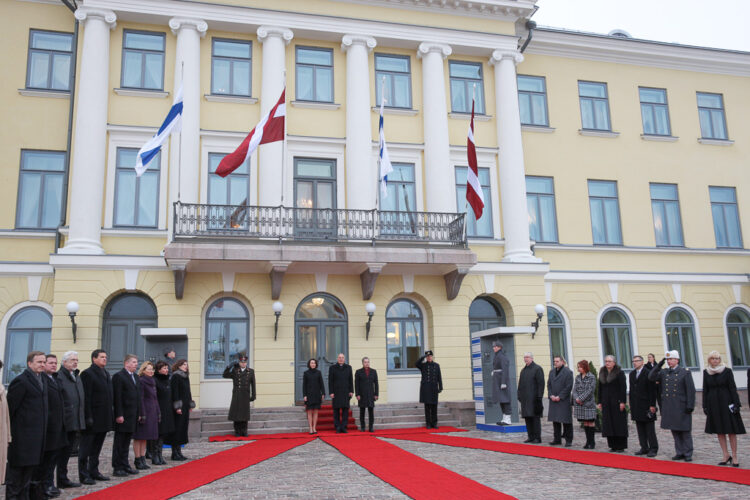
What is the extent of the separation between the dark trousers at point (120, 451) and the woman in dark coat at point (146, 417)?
197 mm

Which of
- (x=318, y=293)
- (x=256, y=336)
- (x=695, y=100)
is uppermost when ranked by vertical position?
(x=695, y=100)

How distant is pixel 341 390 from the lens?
15.5 meters

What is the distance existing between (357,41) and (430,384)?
9951 millimetres

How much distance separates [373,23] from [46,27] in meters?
8.94

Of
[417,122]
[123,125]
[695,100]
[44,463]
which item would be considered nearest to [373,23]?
[417,122]

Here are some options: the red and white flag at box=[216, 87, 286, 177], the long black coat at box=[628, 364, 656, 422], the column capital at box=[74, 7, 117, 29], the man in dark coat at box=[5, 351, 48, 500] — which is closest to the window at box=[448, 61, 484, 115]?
the red and white flag at box=[216, 87, 286, 177]

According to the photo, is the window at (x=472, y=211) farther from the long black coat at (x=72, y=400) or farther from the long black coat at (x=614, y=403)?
the long black coat at (x=72, y=400)

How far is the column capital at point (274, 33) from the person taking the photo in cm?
1905

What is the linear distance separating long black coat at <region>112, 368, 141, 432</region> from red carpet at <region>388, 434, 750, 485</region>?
230 inches

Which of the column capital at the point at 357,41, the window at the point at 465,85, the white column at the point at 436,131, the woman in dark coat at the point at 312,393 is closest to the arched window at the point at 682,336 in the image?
the white column at the point at 436,131

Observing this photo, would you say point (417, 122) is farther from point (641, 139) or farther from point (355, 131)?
point (641, 139)

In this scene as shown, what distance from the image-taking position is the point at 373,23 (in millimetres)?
19922

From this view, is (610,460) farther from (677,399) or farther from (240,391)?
(240,391)

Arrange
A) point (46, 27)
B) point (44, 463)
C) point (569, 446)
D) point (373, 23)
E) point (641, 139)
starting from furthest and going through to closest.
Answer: point (641, 139) < point (373, 23) < point (46, 27) < point (569, 446) < point (44, 463)
